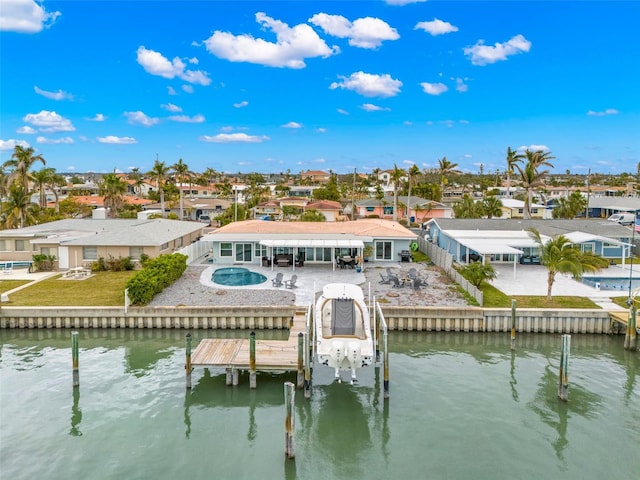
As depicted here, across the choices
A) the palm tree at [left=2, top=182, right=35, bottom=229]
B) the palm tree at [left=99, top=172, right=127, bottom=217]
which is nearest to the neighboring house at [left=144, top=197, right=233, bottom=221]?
the palm tree at [left=99, top=172, right=127, bottom=217]

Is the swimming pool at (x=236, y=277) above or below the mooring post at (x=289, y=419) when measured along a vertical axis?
above

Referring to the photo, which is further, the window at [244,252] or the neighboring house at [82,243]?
the window at [244,252]

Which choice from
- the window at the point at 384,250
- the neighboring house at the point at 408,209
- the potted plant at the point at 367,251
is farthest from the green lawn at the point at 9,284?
the neighboring house at the point at 408,209

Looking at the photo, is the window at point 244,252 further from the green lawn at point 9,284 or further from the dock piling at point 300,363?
the dock piling at point 300,363

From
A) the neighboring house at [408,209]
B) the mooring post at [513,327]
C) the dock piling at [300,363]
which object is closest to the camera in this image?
the dock piling at [300,363]

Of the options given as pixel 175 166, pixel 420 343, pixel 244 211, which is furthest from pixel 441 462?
pixel 175 166

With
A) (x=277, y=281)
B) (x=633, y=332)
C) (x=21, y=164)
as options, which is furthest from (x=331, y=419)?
(x=21, y=164)

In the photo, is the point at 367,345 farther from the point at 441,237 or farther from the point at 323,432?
the point at 441,237
